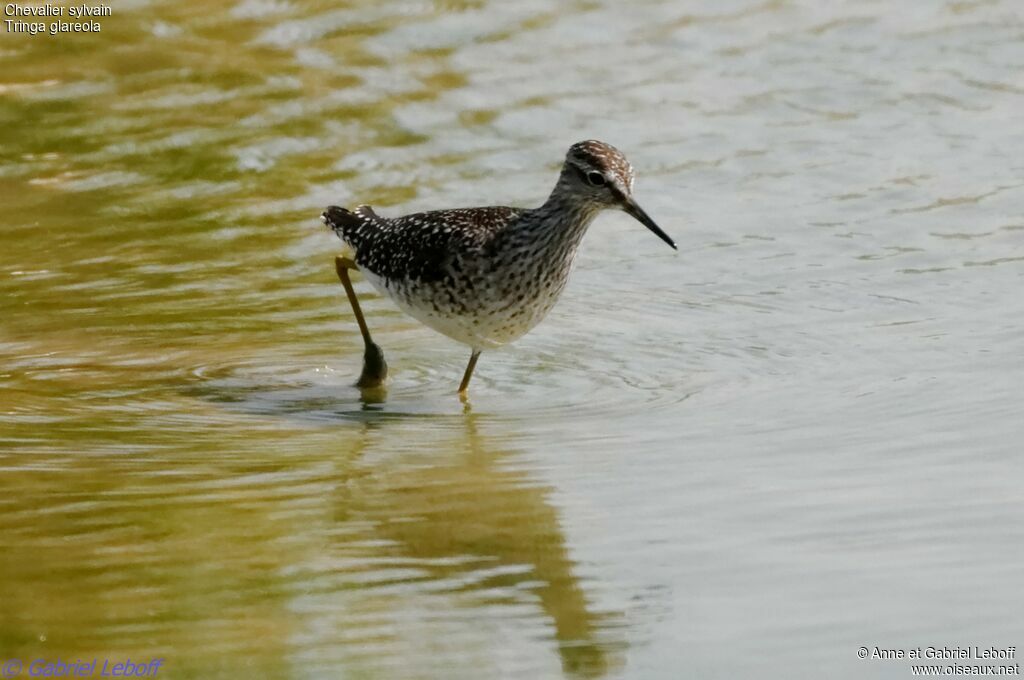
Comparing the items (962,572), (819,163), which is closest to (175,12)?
(819,163)

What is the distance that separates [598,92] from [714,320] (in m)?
4.43

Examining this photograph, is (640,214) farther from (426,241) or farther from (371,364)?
(371,364)

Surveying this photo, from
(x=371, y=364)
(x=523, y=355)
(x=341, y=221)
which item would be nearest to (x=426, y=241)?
(x=371, y=364)

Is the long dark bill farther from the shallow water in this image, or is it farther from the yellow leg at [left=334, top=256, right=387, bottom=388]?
the yellow leg at [left=334, top=256, right=387, bottom=388]

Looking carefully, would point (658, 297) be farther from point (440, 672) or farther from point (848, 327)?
point (440, 672)

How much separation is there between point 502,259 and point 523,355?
93 centimetres

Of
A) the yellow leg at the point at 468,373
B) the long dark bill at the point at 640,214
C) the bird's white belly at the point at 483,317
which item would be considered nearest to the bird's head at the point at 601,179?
the long dark bill at the point at 640,214

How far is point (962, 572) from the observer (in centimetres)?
642

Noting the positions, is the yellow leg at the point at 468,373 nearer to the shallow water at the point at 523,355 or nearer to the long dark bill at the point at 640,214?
the shallow water at the point at 523,355

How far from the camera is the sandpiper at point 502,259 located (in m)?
9.32

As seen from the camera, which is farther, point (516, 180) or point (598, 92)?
point (598, 92)

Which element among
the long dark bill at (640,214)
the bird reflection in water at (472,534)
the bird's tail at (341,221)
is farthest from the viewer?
the bird's tail at (341,221)

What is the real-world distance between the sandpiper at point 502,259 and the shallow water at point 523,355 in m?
0.41

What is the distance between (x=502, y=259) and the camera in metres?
9.34
